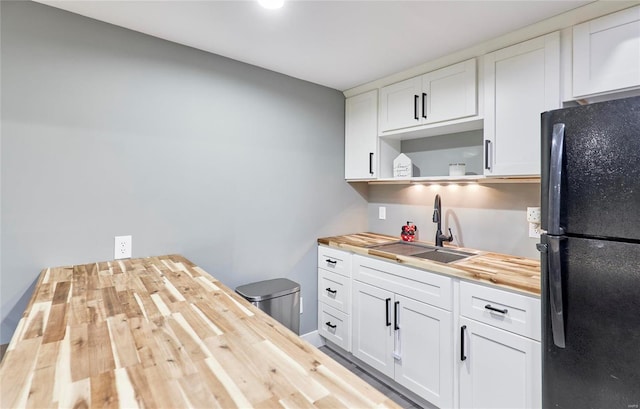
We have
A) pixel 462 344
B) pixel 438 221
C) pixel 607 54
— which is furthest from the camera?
pixel 438 221

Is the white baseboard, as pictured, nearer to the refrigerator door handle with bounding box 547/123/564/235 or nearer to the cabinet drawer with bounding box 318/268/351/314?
the cabinet drawer with bounding box 318/268/351/314

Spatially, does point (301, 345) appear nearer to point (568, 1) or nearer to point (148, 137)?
point (148, 137)

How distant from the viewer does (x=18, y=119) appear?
153 centimetres

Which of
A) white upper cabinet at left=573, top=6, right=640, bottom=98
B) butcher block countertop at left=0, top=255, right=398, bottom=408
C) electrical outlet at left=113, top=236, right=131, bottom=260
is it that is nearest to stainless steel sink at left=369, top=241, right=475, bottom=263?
white upper cabinet at left=573, top=6, right=640, bottom=98

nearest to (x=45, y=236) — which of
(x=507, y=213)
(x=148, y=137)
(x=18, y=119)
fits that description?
(x=18, y=119)

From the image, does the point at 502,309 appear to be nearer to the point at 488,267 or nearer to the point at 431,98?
the point at 488,267

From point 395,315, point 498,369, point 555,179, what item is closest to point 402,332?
point 395,315

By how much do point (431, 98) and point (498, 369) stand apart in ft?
5.57

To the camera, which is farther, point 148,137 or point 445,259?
point 445,259

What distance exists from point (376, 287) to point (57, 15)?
2.41 metres

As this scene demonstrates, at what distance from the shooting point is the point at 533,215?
6.43 ft

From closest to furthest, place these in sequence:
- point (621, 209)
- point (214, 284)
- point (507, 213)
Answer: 1. point (621, 209)
2. point (214, 284)
3. point (507, 213)

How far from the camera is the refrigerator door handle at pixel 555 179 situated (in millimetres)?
1168

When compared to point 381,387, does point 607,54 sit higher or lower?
higher
